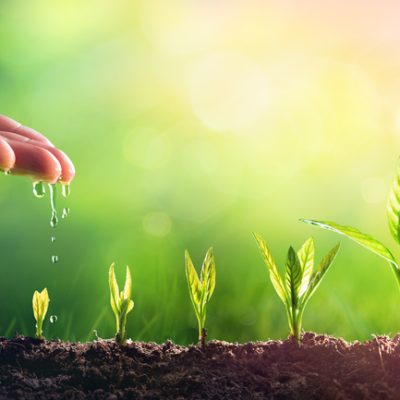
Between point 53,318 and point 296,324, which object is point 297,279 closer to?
point 296,324

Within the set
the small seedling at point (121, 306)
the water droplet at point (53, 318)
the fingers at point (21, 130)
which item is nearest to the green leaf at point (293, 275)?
the small seedling at point (121, 306)

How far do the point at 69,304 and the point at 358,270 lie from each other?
37.5 inches

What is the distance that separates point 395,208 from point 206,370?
0.53m

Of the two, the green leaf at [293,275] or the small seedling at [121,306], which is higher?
the green leaf at [293,275]

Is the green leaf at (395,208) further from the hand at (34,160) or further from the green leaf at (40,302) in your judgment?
the green leaf at (40,302)

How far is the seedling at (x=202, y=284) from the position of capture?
1426 mm

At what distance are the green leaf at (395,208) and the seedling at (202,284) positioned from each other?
0.41 m

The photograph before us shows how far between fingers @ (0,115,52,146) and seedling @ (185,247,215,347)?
0.54 m

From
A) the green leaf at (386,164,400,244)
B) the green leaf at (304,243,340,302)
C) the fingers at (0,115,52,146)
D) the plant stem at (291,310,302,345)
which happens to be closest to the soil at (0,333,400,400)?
the plant stem at (291,310,302,345)

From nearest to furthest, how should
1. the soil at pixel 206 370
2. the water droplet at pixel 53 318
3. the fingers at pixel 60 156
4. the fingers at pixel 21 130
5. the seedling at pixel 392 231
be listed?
the soil at pixel 206 370, the seedling at pixel 392 231, the fingers at pixel 60 156, the fingers at pixel 21 130, the water droplet at pixel 53 318

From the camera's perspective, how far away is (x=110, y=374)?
1.27 metres

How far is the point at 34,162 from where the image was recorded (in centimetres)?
141

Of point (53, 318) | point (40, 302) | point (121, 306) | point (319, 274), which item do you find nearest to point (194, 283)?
point (121, 306)

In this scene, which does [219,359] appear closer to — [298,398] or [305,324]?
[298,398]
